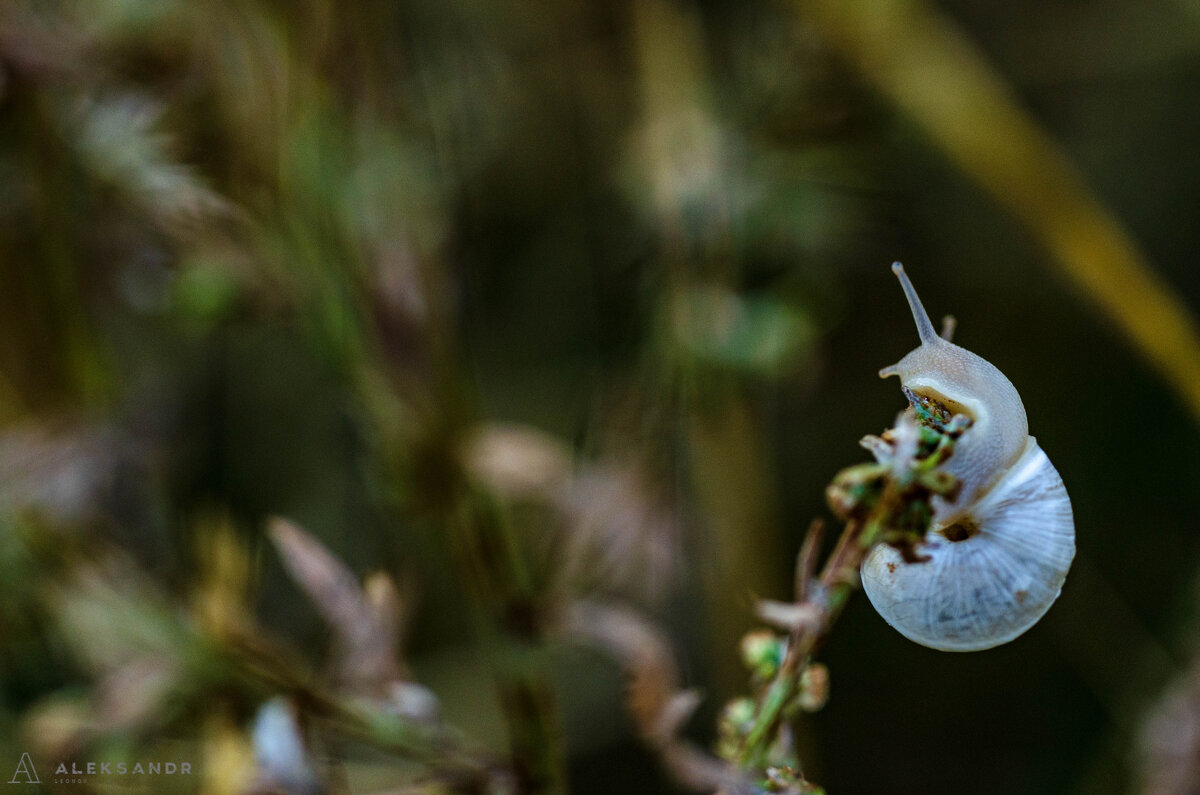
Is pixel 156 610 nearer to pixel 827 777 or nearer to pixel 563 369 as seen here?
pixel 563 369

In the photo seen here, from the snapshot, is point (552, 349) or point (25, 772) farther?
point (552, 349)

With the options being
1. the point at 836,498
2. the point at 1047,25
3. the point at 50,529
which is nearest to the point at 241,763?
the point at 50,529

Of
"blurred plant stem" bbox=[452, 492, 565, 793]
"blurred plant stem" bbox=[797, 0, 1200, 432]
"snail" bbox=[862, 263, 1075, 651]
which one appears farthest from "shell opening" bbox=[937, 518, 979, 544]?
"blurred plant stem" bbox=[797, 0, 1200, 432]

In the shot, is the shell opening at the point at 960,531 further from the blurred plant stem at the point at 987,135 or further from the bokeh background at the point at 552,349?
the blurred plant stem at the point at 987,135

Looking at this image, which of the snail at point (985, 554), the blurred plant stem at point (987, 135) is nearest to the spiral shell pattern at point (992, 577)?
the snail at point (985, 554)

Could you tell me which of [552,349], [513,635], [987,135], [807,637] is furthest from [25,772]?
[987,135]

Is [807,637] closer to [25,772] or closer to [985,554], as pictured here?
[985,554]
